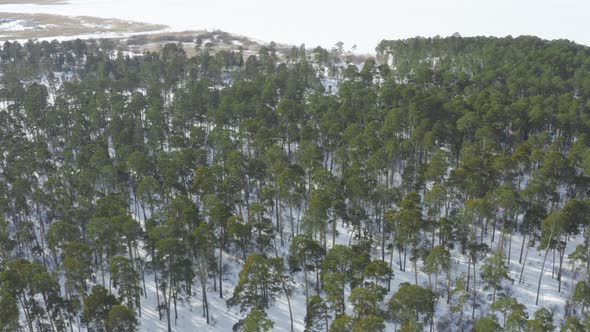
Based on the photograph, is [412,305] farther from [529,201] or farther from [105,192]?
[105,192]

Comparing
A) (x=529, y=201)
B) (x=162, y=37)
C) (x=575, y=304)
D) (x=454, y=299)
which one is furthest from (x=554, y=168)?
(x=162, y=37)

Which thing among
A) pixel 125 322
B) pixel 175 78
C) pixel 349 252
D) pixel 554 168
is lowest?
pixel 125 322

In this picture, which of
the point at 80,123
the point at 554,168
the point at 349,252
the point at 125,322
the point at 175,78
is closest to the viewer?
the point at 125,322

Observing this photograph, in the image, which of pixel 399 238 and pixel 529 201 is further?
pixel 529 201

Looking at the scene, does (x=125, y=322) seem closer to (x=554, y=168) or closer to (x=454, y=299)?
(x=454, y=299)

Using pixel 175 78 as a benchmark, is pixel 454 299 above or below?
below

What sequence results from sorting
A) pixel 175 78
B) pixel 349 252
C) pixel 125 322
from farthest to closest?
pixel 175 78 → pixel 349 252 → pixel 125 322

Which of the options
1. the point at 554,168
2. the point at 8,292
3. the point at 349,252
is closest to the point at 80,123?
the point at 8,292
